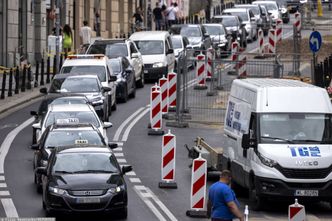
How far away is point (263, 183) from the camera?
81.2 ft

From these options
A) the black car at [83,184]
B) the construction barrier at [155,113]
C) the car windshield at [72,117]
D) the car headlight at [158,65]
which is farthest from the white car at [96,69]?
the black car at [83,184]

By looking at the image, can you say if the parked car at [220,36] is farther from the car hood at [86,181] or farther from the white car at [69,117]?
the car hood at [86,181]

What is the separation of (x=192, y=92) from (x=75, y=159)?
47.4 ft

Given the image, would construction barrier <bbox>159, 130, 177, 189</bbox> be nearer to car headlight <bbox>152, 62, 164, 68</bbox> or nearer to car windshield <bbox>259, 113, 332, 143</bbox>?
car windshield <bbox>259, 113, 332, 143</bbox>

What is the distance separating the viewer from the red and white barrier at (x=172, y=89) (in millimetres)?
37938

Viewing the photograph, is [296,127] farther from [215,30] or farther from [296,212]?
[215,30]

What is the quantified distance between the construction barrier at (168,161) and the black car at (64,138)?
1250mm

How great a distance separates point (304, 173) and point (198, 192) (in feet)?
6.67

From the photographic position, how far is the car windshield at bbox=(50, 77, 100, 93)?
3794 cm

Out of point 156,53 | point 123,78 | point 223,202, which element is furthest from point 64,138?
point 156,53

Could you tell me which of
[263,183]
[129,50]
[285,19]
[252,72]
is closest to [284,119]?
[263,183]

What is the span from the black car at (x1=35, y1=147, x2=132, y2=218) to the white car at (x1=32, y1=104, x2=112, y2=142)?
599 cm

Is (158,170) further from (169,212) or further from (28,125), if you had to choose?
(28,125)

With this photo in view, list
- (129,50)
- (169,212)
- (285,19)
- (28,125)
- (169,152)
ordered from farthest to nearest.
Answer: (285,19) → (129,50) → (28,125) → (169,152) → (169,212)
